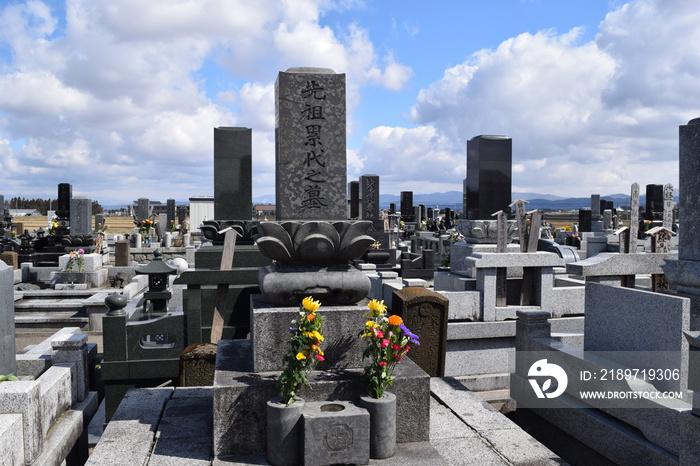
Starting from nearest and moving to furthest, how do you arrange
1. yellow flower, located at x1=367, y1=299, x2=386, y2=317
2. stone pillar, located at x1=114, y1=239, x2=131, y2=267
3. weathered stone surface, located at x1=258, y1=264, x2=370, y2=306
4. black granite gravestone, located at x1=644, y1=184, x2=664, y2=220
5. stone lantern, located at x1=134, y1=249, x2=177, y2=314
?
yellow flower, located at x1=367, y1=299, x2=386, y2=317 < weathered stone surface, located at x1=258, y1=264, x2=370, y2=306 < stone lantern, located at x1=134, y1=249, x2=177, y2=314 < stone pillar, located at x1=114, y1=239, x2=131, y2=267 < black granite gravestone, located at x1=644, y1=184, x2=664, y2=220

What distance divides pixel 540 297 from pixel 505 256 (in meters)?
0.99

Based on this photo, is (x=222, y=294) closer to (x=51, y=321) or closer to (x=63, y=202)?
(x=51, y=321)

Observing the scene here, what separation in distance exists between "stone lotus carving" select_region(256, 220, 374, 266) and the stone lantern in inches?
179

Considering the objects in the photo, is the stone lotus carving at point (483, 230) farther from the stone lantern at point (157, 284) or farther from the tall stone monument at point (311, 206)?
the stone lantern at point (157, 284)

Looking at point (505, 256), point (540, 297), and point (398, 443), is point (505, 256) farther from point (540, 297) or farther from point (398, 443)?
point (398, 443)

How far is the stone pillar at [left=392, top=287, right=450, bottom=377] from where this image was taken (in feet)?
23.6

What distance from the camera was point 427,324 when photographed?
7.24 metres

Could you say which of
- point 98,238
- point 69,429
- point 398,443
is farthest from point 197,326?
point 98,238

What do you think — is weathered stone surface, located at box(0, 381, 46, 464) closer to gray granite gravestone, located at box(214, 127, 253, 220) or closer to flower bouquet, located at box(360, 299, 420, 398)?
flower bouquet, located at box(360, 299, 420, 398)

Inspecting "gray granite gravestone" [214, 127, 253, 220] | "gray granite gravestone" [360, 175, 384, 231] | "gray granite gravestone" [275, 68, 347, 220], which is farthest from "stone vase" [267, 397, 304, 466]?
"gray granite gravestone" [360, 175, 384, 231]

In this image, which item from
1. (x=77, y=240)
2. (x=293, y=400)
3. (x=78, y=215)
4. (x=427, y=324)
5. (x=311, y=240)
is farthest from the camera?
(x=78, y=215)

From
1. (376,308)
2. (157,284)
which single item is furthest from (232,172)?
(376,308)

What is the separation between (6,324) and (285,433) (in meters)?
3.52

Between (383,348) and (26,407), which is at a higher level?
(383,348)
